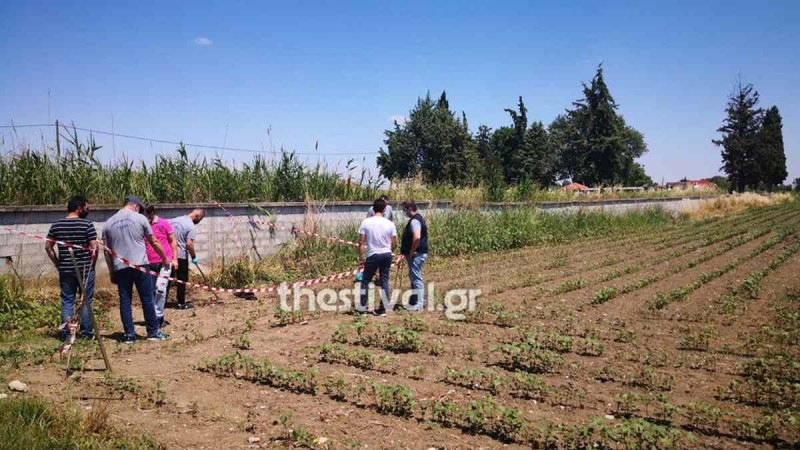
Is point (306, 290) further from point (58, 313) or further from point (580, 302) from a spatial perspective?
point (580, 302)

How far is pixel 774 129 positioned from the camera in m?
69.4

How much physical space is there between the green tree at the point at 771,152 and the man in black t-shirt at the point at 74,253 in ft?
212

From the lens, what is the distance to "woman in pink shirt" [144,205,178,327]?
30.2 ft

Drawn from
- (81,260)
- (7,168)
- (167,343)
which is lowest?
(167,343)

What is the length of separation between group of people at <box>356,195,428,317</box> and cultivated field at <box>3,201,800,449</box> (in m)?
0.53

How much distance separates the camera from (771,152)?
59.4 m

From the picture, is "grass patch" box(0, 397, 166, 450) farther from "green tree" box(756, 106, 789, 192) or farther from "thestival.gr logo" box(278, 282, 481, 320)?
"green tree" box(756, 106, 789, 192)

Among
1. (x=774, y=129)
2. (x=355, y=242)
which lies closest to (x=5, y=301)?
(x=355, y=242)

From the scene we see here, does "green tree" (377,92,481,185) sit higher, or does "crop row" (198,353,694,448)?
"green tree" (377,92,481,185)

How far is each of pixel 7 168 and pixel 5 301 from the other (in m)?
2.75

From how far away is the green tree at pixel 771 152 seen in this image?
5897 cm

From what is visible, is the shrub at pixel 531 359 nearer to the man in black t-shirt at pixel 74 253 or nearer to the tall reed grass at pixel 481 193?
the man in black t-shirt at pixel 74 253

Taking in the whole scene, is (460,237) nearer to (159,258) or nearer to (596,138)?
(159,258)

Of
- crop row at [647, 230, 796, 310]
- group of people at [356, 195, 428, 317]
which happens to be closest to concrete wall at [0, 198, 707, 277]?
group of people at [356, 195, 428, 317]
